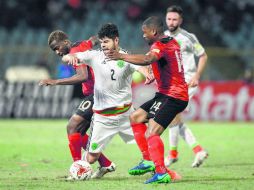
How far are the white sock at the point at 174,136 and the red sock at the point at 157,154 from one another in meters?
2.83

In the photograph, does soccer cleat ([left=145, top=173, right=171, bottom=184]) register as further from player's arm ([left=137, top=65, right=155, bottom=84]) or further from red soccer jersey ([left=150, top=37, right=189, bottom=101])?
player's arm ([left=137, top=65, right=155, bottom=84])

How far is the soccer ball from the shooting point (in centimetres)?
912

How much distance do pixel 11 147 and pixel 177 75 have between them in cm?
595

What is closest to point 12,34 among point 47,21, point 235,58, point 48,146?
point 47,21

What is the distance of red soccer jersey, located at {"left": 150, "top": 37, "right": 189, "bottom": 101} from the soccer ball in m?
1.30

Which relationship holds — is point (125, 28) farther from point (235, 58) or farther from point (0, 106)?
point (0, 106)

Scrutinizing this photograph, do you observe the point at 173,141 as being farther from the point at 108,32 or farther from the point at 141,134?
the point at 108,32

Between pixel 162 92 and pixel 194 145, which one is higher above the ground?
pixel 162 92

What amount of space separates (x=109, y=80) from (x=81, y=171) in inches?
46.3

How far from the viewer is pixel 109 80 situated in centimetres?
938

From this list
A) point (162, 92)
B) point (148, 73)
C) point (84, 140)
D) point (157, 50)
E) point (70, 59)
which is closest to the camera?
point (157, 50)

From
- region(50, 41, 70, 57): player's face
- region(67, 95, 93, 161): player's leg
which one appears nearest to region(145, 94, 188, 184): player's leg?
region(67, 95, 93, 161): player's leg

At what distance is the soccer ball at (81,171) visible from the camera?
29.9 feet

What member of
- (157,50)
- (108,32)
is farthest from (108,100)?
(157,50)
